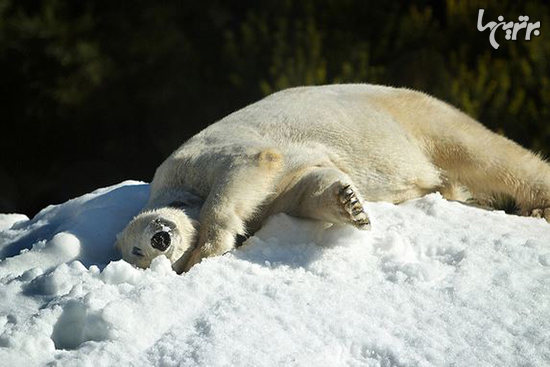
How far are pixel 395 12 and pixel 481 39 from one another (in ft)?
3.16

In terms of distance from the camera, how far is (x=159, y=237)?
309 centimetres

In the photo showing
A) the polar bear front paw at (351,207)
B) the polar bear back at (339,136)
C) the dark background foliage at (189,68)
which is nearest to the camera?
the polar bear front paw at (351,207)

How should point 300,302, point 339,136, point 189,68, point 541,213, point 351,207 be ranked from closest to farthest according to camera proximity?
1. point 300,302
2. point 351,207
3. point 339,136
4. point 541,213
5. point 189,68

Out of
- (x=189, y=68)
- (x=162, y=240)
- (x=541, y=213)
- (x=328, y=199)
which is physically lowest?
(x=189, y=68)

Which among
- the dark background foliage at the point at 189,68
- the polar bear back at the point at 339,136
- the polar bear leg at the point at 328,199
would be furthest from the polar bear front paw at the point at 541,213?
the dark background foliage at the point at 189,68

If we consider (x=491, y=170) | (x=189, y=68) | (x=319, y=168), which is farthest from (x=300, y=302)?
(x=189, y=68)

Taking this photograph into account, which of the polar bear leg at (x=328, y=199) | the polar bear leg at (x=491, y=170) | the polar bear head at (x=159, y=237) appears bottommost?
the polar bear leg at (x=491, y=170)

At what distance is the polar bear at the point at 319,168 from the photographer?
315 centimetres

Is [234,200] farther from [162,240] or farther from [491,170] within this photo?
[491,170]

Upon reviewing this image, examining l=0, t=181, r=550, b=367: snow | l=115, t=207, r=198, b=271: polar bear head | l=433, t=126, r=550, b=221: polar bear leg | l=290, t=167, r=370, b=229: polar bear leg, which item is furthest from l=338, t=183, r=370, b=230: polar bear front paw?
l=433, t=126, r=550, b=221: polar bear leg

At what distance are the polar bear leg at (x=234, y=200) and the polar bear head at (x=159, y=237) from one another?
0.20 ft

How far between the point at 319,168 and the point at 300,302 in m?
0.96

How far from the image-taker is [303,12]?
8.58m

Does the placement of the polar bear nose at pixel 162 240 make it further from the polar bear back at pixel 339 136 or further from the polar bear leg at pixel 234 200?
the polar bear back at pixel 339 136
